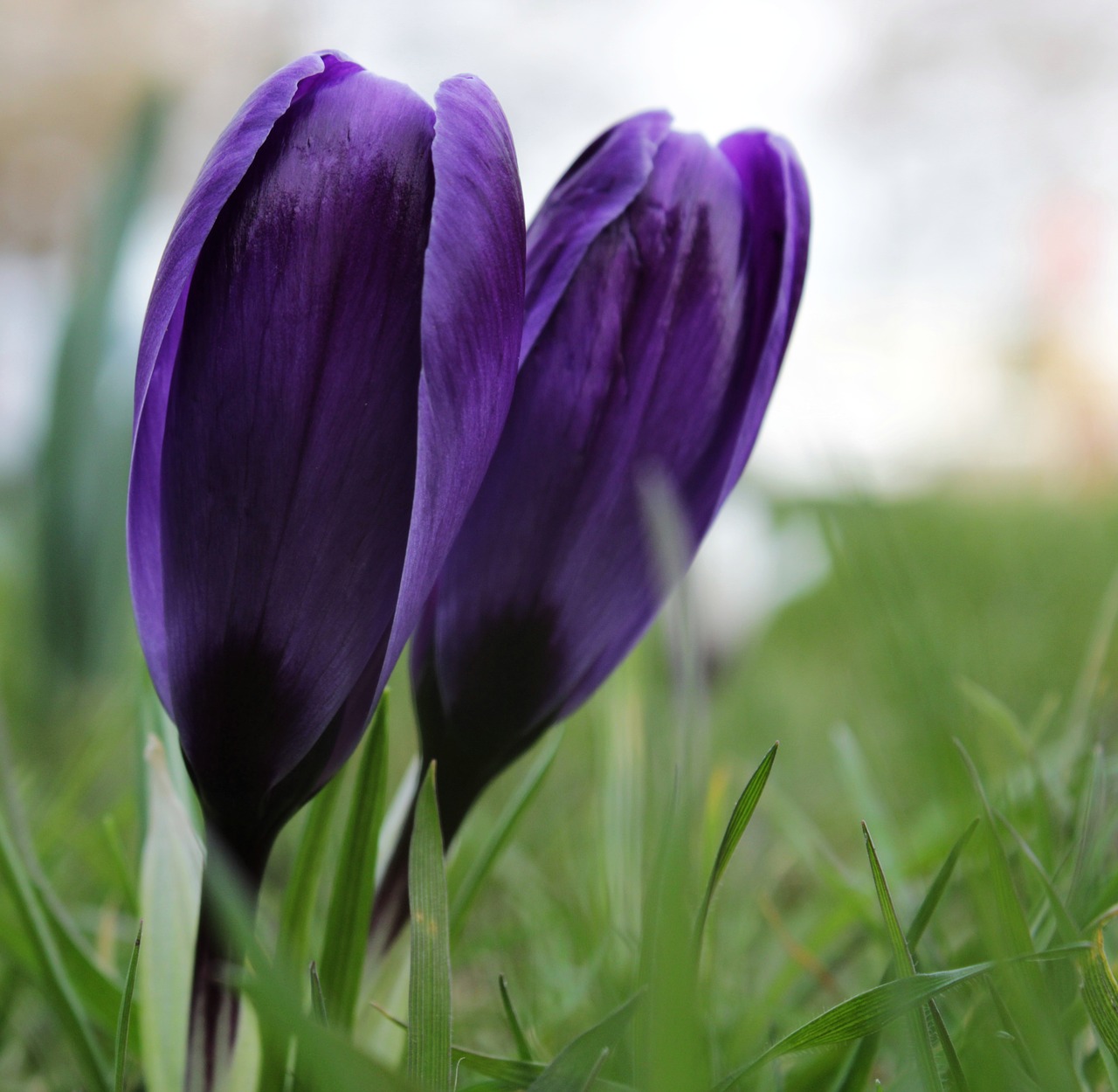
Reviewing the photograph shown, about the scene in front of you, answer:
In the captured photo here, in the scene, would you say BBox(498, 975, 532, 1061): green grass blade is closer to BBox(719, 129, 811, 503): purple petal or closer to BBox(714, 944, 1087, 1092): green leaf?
BBox(714, 944, 1087, 1092): green leaf

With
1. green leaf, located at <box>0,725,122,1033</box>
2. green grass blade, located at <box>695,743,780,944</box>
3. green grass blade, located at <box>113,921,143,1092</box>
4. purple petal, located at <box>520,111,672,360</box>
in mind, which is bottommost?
green leaf, located at <box>0,725,122,1033</box>

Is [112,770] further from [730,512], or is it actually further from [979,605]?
[979,605]

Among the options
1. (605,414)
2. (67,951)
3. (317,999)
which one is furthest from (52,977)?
(605,414)

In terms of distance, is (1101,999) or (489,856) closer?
(1101,999)

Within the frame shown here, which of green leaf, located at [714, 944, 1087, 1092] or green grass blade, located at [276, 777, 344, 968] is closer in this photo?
green leaf, located at [714, 944, 1087, 1092]

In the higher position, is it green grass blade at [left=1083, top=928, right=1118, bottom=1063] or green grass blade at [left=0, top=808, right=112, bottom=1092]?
green grass blade at [left=1083, top=928, right=1118, bottom=1063]

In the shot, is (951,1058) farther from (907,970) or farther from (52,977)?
(52,977)

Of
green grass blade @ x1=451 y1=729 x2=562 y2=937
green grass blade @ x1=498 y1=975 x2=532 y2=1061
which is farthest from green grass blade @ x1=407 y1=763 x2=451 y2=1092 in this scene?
green grass blade @ x1=451 y1=729 x2=562 y2=937
